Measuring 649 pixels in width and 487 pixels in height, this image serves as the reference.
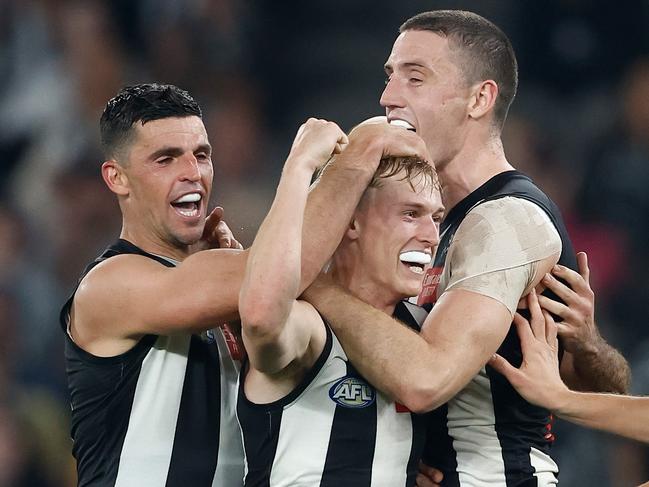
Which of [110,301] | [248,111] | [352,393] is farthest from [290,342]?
[248,111]

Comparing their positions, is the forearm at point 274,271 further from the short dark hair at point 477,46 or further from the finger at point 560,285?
the short dark hair at point 477,46

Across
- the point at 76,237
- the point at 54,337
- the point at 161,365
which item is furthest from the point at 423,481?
the point at 76,237

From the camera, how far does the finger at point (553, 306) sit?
3.57m

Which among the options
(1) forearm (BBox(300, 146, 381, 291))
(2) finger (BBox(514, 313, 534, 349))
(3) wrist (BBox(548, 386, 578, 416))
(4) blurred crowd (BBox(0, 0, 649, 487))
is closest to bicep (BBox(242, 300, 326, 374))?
(1) forearm (BBox(300, 146, 381, 291))

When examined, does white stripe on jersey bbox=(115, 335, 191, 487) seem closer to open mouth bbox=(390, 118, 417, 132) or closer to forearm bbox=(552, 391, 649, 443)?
open mouth bbox=(390, 118, 417, 132)

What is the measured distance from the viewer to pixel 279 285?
2859 millimetres

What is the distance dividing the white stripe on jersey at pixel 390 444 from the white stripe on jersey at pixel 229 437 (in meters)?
0.60

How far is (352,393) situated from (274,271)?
0.54 m

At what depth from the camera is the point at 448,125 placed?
12.6ft

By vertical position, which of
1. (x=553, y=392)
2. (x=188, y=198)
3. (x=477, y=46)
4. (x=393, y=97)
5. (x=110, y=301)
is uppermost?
(x=477, y=46)

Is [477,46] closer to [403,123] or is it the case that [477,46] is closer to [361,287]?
[403,123]

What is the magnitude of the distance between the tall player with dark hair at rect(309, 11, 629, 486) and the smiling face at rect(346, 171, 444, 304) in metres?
0.13

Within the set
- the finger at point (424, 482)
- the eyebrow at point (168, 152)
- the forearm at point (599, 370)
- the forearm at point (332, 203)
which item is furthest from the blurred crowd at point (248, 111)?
the forearm at point (332, 203)

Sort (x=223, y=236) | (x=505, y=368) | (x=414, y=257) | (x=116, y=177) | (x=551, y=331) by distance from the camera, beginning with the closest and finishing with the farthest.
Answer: (x=414, y=257)
(x=505, y=368)
(x=551, y=331)
(x=116, y=177)
(x=223, y=236)
